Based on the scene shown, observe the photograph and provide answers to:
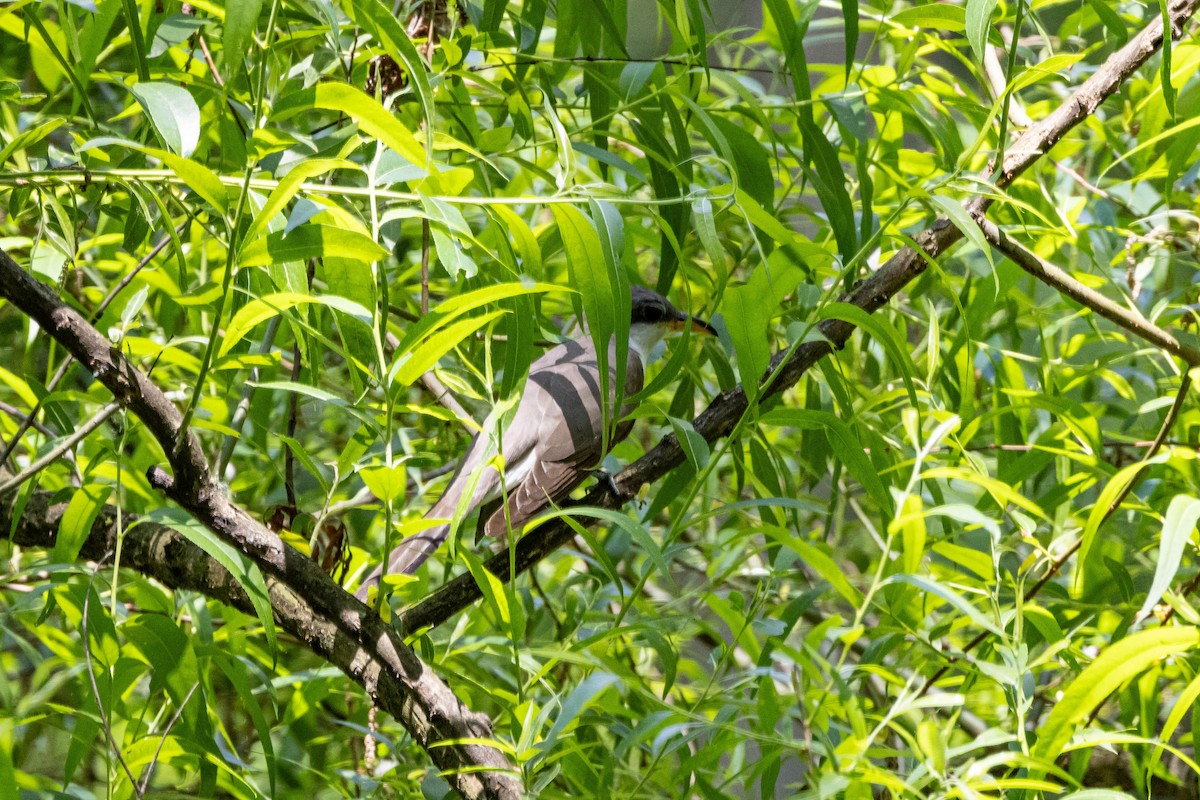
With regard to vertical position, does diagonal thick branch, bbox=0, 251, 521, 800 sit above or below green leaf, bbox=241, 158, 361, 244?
below

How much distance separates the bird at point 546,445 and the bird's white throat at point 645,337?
0.14 ft

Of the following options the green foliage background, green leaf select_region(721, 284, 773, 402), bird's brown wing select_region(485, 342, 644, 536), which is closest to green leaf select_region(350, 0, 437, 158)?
the green foliage background

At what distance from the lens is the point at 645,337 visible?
2.98 m

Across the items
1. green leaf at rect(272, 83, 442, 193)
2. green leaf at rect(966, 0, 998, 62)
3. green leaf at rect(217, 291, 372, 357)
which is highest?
green leaf at rect(966, 0, 998, 62)

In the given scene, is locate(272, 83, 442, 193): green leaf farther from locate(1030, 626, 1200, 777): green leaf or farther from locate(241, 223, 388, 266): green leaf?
locate(1030, 626, 1200, 777): green leaf

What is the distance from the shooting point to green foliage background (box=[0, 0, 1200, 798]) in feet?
3.06

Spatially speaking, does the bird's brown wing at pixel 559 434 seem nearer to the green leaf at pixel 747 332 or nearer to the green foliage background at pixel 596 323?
the green foliage background at pixel 596 323

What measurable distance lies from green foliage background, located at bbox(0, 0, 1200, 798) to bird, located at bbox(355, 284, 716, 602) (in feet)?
0.51

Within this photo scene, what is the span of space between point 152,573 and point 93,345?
1.71ft

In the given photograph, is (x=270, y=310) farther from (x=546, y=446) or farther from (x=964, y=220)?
(x=546, y=446)

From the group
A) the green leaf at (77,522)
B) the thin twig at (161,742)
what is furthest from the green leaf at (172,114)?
the thin twig at (161,742)

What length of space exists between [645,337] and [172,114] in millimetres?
2137

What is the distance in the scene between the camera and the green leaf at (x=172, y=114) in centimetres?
88

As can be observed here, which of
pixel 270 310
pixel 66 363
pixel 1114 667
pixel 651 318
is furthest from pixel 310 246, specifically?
pixel 651 318
